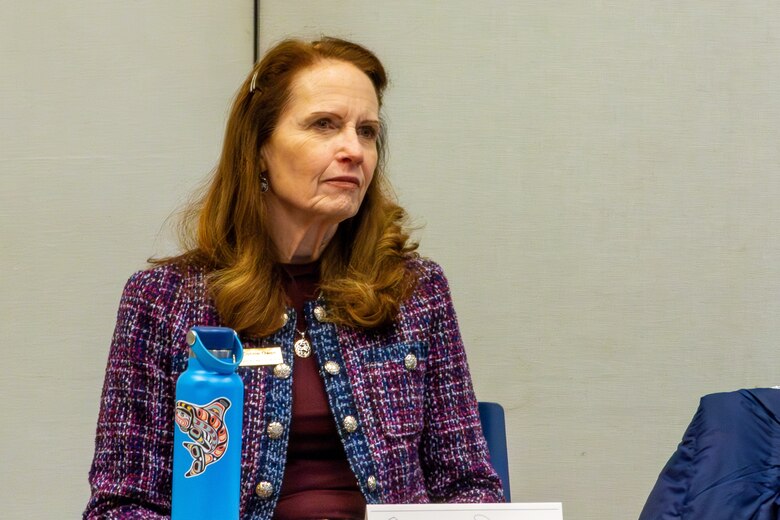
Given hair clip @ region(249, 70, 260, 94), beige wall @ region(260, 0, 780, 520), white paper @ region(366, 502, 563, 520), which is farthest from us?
beige wall @ region(260, 0, 780, 520)

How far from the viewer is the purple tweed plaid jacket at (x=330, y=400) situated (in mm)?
1839

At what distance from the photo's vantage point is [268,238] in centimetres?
213

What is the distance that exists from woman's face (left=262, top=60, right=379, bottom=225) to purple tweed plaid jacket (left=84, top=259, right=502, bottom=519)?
21cm

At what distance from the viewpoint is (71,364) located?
265 cm

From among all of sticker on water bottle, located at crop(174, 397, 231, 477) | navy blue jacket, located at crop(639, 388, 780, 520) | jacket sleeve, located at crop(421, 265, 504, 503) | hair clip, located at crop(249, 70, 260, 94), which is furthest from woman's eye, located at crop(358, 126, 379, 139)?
sticker on water bottle, located at crop(174, 397, 231, 477)

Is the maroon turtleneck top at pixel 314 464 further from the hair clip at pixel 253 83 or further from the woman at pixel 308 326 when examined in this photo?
the hair clip at pixel 253 83

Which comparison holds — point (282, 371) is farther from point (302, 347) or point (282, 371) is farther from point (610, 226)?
point (610, 226)

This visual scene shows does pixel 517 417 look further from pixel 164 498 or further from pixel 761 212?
pixel 164 498

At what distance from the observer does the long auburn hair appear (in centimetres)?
201

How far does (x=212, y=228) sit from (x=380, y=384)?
18.8 inches

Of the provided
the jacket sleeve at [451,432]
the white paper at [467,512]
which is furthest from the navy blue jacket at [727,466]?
the jacket sleeve at [451,432]

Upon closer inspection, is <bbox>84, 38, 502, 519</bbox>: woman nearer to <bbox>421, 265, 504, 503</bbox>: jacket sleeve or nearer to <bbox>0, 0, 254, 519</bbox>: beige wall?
<bbox>421, 265, 504, 503</bbox>: jacket sleeve

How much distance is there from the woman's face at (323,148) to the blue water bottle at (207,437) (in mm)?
841

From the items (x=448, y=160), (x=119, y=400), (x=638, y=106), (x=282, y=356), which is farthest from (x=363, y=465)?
(x=638, y=106)
